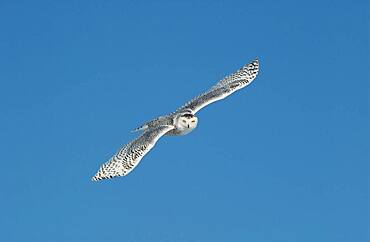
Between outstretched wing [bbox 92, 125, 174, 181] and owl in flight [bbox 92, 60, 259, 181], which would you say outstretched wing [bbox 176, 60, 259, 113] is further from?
outstretched wing [bbox 92, 125, 174, 181]

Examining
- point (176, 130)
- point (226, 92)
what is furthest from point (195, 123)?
point (226, 92)

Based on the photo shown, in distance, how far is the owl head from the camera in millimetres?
33719

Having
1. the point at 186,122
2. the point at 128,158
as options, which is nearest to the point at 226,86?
the point at 186,122

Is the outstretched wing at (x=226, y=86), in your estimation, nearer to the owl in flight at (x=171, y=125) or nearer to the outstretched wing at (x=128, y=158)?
the owl in flight at (x=171, y=125)

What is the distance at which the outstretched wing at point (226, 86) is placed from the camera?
3578 cm

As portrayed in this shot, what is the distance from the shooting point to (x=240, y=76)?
39.2 meters

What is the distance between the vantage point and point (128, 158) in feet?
101

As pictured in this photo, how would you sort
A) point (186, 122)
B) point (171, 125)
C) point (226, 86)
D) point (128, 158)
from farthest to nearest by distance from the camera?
point (226, 86) → point (171, 125) → point (186, 122) → point (128, 158)

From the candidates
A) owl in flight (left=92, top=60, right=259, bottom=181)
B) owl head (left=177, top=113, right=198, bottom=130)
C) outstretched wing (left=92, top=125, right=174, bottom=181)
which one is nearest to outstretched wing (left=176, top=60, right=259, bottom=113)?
owl in flight (left=92, top=60, right=259, bottom=181)

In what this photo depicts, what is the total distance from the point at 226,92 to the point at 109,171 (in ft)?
25.2

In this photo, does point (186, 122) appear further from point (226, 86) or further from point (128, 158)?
point (226, 86)

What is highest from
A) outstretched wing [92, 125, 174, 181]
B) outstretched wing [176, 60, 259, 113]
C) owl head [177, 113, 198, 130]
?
outstretched wing [176, 60, 259, 113]

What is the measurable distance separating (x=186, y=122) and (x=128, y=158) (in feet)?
12.3

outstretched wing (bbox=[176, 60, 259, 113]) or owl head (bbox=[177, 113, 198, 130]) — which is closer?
owl head (bbox=[177, 113, 198, 130])
